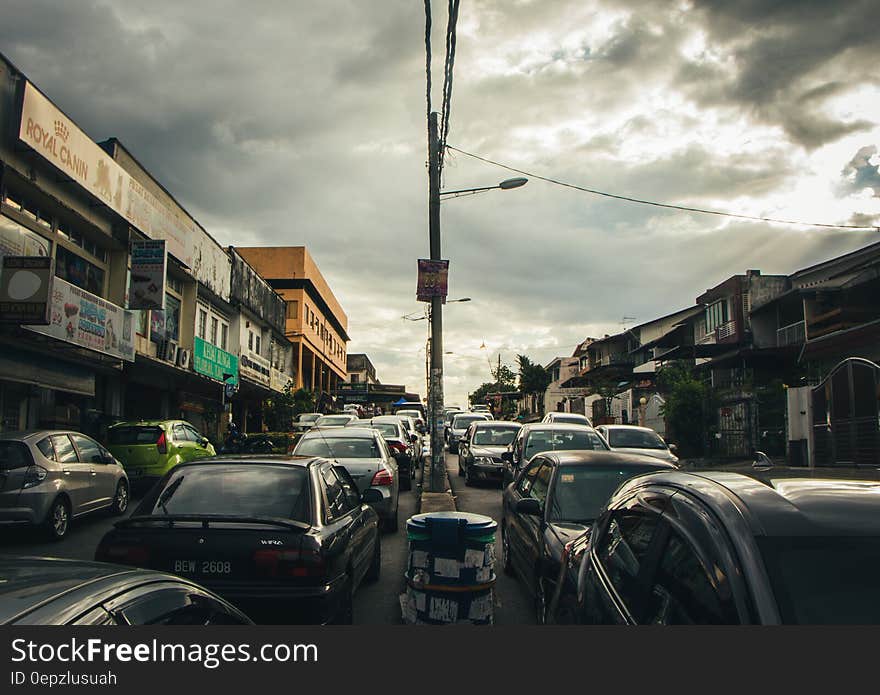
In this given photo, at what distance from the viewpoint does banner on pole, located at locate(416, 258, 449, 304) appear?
17.5 m

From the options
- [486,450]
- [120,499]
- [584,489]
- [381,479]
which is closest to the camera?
[584,489]

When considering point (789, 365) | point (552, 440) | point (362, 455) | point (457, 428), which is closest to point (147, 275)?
point (362, 455)

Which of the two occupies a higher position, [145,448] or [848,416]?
[848,416]

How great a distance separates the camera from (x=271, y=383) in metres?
43.6

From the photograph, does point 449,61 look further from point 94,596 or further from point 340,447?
point 94,596

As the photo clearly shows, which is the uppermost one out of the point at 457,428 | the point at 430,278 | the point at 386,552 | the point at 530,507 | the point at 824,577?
the point at 430,278

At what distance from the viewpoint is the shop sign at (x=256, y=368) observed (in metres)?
37.3

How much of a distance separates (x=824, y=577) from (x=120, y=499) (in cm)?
1293

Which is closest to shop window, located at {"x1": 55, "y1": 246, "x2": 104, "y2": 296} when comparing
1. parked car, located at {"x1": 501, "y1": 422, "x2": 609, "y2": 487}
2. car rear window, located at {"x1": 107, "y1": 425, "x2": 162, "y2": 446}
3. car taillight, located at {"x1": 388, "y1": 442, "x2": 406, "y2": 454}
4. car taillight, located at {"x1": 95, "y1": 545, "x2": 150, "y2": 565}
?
car rear window, located at {"x1": 107, "y1": 425, "x2": 162, "y2": 446}

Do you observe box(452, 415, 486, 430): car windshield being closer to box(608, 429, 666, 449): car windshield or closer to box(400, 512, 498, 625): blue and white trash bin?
box(608, 429, 666, 449): car windshield

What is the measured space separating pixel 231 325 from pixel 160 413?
8.70m

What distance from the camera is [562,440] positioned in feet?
48.4

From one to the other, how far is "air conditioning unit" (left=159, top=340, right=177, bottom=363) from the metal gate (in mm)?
20401

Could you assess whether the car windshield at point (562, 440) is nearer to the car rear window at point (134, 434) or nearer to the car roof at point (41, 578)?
the car rear window at point (134, 434)
